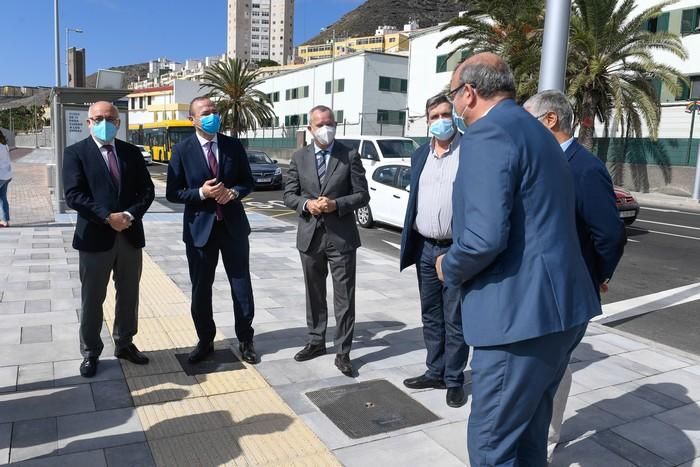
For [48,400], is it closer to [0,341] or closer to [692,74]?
[0,341]

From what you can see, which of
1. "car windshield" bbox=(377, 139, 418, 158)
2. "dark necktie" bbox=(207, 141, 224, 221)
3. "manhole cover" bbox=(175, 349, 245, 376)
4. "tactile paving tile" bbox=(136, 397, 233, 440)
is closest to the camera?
"tactile paving tile" bbox=(136, 397, 233, 440)

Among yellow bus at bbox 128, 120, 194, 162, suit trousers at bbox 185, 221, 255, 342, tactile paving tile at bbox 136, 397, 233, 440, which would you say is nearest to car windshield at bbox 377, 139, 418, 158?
suit trousers at bbox 185, 221, 255, 342

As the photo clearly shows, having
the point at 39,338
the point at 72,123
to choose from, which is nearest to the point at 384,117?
the point at 72,123

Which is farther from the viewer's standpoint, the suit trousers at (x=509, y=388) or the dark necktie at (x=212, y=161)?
the dark necktie at (x=212, y=161)

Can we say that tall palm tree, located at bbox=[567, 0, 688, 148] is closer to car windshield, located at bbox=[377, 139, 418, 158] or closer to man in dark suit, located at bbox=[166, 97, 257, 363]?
car windshield, located at bbox=[377, 139, 418, 158]

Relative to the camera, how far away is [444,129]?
399 centimetres

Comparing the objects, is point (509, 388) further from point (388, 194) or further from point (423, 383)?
point (388, 194)

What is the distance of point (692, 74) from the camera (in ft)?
86.9

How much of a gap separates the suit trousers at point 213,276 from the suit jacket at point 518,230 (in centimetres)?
266

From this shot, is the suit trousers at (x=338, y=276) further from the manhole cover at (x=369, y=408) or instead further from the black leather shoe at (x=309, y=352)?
the manhole cover at (x=369, y=408)

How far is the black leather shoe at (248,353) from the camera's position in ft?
15.1

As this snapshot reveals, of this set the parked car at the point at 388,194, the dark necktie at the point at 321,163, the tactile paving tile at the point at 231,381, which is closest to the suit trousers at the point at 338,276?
the dark necktie at the point at 321,163

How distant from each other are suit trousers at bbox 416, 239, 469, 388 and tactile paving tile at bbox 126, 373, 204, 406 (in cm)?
168

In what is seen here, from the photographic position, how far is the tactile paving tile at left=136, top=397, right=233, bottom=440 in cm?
345
